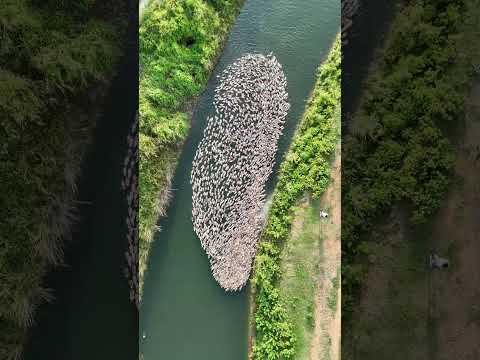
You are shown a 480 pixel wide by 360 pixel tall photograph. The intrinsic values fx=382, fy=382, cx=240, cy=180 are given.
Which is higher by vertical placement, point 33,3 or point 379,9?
point 379,9

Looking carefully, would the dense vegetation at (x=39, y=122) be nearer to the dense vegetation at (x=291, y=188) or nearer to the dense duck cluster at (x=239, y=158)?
the dense duck cluster at (x=239, y=158)

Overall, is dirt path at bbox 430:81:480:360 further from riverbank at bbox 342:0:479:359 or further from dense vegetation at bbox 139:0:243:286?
dense vegetation at bbox 139:0:243:286

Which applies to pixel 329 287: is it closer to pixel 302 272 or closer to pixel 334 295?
pixel 334 295

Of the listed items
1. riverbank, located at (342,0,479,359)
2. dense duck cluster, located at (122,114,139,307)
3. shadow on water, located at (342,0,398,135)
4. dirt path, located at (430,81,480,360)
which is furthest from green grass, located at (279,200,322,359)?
dense duck cluster, located at (122,114,139,307)

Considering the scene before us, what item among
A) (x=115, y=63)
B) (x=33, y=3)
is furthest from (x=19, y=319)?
(x=33, y=3)

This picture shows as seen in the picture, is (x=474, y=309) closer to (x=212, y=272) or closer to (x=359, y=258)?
(x=359, y=258)

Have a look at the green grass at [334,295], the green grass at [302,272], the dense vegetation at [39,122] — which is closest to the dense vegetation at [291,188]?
the green grass at [302,272]

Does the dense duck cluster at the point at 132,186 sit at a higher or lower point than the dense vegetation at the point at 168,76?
lower
